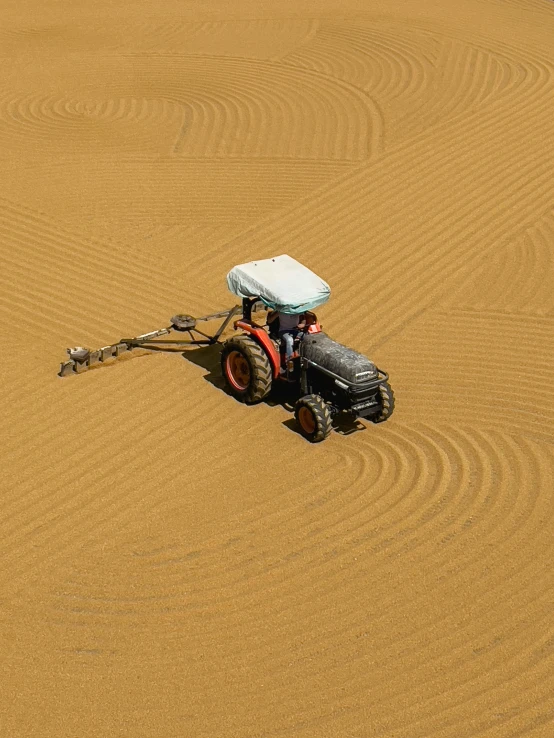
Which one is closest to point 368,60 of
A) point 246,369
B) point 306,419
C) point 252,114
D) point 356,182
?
point 252,114

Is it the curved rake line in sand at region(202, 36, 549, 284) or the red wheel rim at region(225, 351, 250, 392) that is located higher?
the curved rake line in sand at region(202, 36, 549, 284)

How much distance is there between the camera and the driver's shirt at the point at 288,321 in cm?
1024

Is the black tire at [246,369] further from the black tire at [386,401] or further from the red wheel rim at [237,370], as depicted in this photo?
the black tire at [386,401]

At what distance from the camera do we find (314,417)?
31.2ft

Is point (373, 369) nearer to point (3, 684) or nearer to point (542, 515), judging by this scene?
point (542, 515)

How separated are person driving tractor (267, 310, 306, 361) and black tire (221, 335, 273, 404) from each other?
234 mm

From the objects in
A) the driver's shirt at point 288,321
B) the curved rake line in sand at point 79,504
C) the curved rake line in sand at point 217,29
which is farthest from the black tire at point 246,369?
the curved rake line in sand at point 217,29

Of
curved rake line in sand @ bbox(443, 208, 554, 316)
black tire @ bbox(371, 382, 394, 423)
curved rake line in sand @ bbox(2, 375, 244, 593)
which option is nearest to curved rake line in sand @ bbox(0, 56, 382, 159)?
curved rake line in sand @ bbox(443, 208, 554, 316)

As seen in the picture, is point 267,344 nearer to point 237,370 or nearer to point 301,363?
point 301,363

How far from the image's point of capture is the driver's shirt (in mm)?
10242

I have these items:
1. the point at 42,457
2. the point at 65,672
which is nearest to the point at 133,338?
the point at 42,457

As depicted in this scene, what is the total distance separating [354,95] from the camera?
60.7 ft

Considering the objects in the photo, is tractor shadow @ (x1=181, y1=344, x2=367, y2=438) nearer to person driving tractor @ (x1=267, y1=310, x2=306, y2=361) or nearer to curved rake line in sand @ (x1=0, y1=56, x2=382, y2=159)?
person driving tractor @ (x1=267, y1=310, x2=306, y2=361)

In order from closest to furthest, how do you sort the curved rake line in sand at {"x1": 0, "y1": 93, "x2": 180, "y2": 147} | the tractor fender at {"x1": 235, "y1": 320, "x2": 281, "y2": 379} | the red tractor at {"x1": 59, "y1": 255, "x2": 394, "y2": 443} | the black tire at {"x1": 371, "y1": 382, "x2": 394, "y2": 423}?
the red tractor at {"x1": 59, "y1": 255, "x2": 394, "y2": 443}
the black tire at {"x1": 371, "y1": 382, "x2": 394, "y2": 423}
the tractor fender at {"x1": 235, "y1": 320, "x2": 281, "y2": 379}
the curved rake line in sand at {"x1": 0, "y1": 93, "x2": 180, "y2": 147}
